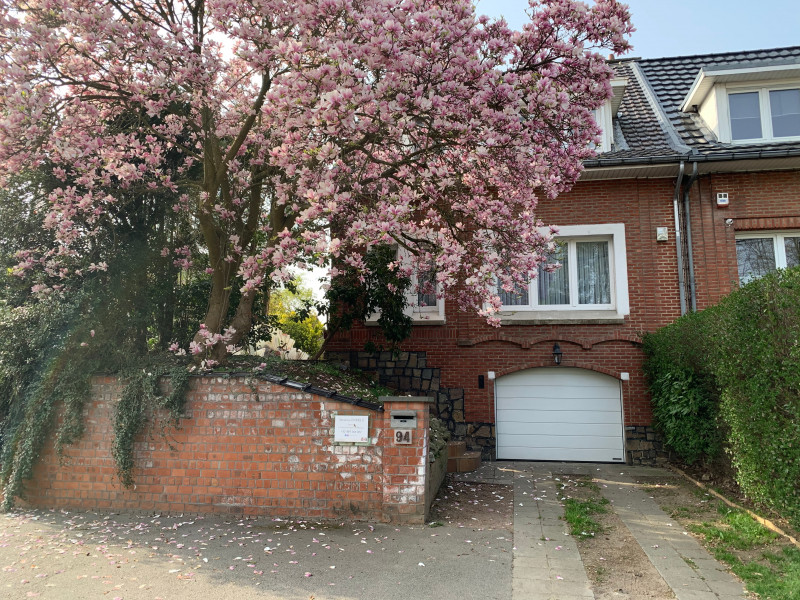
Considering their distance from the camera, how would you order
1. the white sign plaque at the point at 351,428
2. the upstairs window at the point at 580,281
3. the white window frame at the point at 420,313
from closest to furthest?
1. the white sign plaque at the point at 351,428
2. the upstairs window at the point at 580,281
3. the white window frame at the point at 420,313

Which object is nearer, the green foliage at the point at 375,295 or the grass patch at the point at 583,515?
the grass patch at the point at 583,515

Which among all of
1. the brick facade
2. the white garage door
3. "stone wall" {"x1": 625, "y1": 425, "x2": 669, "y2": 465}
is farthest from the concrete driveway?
the brick facade

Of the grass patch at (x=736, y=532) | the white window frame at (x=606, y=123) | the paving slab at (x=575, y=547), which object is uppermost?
the white window frame at (x=606, y=123)

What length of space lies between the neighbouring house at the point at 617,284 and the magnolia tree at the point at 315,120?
2469mm

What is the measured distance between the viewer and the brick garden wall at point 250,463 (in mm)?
6098

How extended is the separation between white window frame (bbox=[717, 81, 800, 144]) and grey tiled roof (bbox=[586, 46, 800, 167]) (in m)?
0.25

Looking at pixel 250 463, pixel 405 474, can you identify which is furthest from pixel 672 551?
pixel 250 463

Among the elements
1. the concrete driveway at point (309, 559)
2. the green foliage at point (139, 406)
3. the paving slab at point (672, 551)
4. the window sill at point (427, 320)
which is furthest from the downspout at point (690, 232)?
the green foliage at point (139, 406)

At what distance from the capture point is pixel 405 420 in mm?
6086

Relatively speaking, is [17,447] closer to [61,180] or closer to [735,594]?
[61,180]

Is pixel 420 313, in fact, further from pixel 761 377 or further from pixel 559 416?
pixel 761 377

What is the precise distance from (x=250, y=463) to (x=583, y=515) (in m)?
3.89

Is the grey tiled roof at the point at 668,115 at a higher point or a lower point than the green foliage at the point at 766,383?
higher

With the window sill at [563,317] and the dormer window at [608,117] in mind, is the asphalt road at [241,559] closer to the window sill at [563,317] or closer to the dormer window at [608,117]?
the window sill at [563,317]
